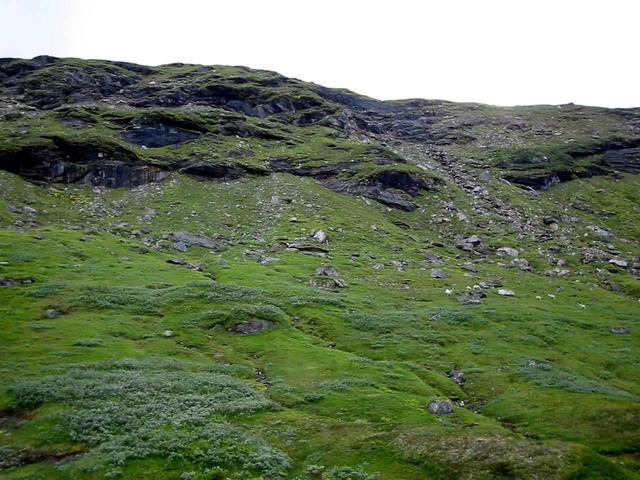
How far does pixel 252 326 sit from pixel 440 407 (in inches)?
885

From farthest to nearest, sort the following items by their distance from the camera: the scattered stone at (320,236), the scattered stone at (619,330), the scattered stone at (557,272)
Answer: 1. the scattered stone at (320,236)
2. the scattered stone at (557,272)
3. the scattered stone at (619,330)

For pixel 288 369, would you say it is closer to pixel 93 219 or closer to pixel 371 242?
pixel 371 242

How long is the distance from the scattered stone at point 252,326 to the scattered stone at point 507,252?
5530 cm

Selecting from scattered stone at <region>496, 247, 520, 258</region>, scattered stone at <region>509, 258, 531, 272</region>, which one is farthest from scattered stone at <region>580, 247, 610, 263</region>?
scattered stone at <region>496, 247, 520, 258</region>

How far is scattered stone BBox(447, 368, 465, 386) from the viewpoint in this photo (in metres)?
44.5

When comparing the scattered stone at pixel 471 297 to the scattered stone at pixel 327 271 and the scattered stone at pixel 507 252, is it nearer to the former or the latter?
the scattered stone at pixel 327 271

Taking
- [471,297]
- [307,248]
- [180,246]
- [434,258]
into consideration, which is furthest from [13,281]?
[434,258]

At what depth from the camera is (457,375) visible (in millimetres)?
45469

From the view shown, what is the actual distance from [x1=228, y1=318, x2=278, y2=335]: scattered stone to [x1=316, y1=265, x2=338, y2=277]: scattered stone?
22099 millimetres

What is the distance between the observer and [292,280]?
231 ft

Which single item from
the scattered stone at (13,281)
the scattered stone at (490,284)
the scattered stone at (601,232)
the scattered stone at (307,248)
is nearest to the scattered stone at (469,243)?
the scattered stone at (490,284)

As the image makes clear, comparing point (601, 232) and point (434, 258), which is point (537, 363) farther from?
point (601, 232)

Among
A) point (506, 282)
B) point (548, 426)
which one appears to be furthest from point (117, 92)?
point (548, 426)

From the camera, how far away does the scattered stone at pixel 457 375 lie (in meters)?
44.5
